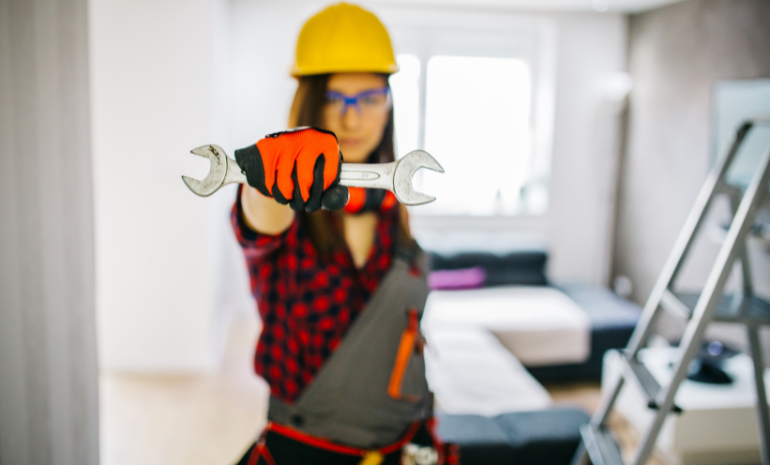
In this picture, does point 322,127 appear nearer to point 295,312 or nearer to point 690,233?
point 295,312

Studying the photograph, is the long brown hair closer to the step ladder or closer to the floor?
the step ladder

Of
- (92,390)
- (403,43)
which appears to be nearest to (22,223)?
(92,390)

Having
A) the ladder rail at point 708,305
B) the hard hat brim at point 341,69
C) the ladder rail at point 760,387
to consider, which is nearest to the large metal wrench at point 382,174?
the hard hat brim at point 341,69

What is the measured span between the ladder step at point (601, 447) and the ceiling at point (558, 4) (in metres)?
3.26

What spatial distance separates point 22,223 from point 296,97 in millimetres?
428

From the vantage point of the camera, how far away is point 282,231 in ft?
2.61

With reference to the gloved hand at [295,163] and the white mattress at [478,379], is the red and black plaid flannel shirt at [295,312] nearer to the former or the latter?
the gloved hand at [295,163]

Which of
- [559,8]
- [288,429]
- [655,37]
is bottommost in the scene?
[288,429]

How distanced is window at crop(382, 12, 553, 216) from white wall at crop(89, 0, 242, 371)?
5.37 ft

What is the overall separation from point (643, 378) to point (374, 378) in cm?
85

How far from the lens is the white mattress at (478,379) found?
2.19 meters

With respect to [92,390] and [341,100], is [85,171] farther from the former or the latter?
[341,100]

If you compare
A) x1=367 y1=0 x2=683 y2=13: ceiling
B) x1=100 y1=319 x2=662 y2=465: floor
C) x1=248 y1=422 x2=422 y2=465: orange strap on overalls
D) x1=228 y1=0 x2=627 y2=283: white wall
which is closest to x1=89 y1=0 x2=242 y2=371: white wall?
x1=100 y1=319 x2=662 y2=465: floor

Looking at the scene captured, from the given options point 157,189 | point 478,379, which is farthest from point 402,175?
point 157,189
